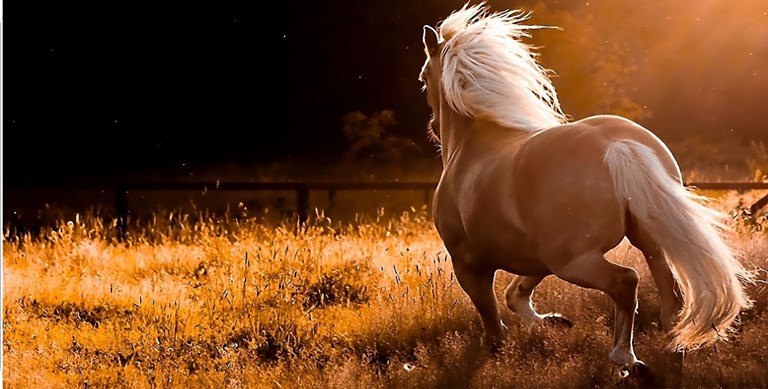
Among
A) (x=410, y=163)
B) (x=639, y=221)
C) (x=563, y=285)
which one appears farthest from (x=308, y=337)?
(x=410, y=163)

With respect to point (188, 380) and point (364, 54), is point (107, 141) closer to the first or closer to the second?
point (364, 54)

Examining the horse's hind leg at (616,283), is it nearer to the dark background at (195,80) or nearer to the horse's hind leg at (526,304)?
the horse's hind leg at (526,304)

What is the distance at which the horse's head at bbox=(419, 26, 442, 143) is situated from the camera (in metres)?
5.56

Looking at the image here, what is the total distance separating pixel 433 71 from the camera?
5664 mm

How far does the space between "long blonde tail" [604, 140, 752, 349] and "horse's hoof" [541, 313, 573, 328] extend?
3.77ft

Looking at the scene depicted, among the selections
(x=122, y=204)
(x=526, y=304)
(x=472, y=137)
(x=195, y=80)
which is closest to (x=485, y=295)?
(x=526, y=304)

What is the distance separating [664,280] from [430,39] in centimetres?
210

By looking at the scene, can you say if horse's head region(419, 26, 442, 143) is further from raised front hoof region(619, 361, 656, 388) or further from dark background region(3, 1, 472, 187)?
dark background region(3, 1, 472, 187)

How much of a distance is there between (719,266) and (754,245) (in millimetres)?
3327

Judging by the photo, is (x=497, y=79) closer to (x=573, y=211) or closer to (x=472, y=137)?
(x=472, y=137)

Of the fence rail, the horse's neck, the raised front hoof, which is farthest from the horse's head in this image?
the fence rail

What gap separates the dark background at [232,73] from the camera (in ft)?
62.1

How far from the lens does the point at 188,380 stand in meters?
5.05

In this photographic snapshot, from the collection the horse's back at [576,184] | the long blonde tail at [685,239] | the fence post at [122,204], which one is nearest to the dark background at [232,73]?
the fence post at [122,204]
